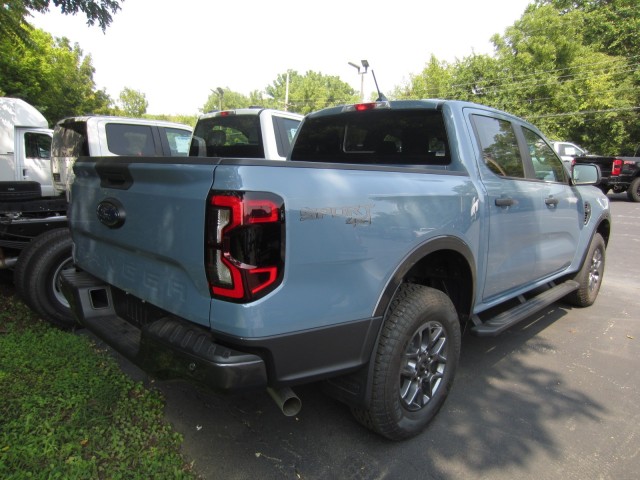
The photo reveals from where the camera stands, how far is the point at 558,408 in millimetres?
2893

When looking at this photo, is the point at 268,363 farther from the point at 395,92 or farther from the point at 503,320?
the point at 395,92

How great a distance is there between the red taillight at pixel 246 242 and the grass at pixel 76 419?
43.8 inches

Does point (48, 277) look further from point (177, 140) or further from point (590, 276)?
point (590, 276)

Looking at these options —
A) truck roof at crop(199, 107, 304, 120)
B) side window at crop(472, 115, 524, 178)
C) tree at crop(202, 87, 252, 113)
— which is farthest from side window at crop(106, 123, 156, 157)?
tree at crop(202, 87, 252, 113)

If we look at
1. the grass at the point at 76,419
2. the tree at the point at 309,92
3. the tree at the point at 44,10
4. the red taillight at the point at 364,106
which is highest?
the tree at the point at 309,92

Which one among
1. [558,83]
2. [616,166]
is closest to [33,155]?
[616,166]

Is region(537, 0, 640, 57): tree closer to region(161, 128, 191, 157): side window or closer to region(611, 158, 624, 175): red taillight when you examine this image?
region(611, 158, 624, 175): red taillight

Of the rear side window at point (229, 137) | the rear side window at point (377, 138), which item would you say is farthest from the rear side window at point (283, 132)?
the rear side window at point (377, 138)

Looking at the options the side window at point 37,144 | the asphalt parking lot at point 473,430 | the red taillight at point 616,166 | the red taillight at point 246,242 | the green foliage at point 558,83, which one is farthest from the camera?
the green foliage at point 558,83

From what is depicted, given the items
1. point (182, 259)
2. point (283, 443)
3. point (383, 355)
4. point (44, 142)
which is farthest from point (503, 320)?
point (44, 142)

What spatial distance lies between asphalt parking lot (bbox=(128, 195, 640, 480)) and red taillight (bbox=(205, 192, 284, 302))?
868mm

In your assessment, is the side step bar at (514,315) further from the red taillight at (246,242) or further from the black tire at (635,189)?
the black tire at (635,189)

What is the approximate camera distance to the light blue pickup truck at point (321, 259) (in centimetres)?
172

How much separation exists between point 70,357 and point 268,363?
219 centimetres
